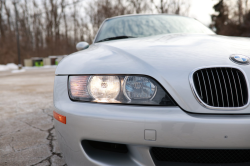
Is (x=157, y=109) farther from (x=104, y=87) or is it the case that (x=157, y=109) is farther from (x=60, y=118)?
(x=60, y=118)

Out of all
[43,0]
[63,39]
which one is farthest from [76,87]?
[43,0]

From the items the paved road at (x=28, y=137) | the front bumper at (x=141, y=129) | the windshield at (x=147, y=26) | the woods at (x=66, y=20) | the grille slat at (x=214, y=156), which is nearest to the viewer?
the front bumper at (x=141, y=129)

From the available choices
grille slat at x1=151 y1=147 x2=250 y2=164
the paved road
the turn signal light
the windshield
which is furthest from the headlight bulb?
the windshield

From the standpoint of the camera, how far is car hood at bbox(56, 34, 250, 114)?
108 cm

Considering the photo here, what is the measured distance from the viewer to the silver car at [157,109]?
3.27 ft

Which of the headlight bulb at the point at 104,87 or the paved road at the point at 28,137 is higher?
the headlight bulb at the point at 104,87

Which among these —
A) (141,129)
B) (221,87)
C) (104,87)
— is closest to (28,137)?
(104,87)

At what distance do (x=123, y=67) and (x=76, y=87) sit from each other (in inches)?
12.0

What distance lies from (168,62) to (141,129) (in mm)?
412

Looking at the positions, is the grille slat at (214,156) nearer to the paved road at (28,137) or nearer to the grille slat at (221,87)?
the grille slat at (221,87)

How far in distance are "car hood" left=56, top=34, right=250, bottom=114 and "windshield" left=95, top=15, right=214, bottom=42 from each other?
101cm

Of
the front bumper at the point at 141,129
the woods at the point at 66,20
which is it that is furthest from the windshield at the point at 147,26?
the woods at the point at 66,20

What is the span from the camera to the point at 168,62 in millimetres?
1173

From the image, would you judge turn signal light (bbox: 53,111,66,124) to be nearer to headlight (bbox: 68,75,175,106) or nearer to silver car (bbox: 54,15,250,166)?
silver car (bbox: 54,15,250,166)
